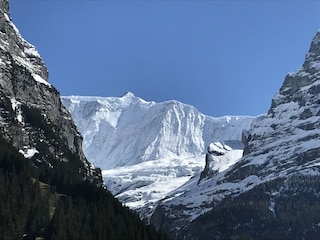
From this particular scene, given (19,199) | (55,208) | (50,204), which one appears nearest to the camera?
(19,199)

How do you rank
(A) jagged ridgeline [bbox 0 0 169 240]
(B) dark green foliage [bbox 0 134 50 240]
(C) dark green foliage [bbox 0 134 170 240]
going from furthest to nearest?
(A) jagged ridgeline [bbox 0 0 169 240], (C) dark green foliage [bbox 0 134 170 240], (B) dark green foliage [bbox 0 134 50 240]

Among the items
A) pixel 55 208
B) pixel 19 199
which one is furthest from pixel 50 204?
pixel 19 199

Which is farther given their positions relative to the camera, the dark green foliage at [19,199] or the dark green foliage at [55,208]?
the dark green foliage at [55,208]

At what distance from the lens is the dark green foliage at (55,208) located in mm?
146375

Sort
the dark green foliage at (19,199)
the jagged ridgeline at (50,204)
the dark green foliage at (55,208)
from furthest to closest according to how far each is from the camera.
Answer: the jagged ridgeline at (50,204) → the dark green foliage at (55,208) → the dark green foliage at (19,199)

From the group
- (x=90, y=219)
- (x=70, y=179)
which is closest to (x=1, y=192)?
(x=90, y=219)

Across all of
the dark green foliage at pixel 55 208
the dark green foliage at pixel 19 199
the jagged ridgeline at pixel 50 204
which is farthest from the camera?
the jagged ridgeline at pixel 50 204

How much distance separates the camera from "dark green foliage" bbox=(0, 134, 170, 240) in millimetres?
146375

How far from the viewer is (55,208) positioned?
16025cm

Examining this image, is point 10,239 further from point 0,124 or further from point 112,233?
point 0,124

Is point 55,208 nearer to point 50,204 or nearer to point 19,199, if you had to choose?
point 50,204

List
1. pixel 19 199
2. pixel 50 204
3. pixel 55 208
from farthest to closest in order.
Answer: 1. pixel 50 204
2. pixel 55 208
3. pixel 19 199

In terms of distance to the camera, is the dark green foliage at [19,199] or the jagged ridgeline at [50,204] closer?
the dark green foliage at [19,199]

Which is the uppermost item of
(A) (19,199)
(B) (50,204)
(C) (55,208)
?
(A) (19,199)
